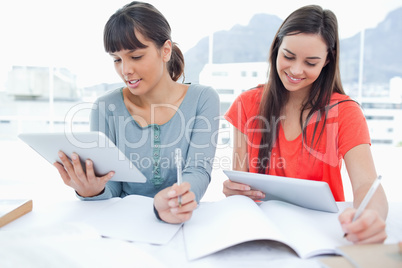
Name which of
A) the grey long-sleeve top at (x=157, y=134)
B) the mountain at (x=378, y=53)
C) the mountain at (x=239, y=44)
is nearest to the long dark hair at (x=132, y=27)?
the grey long-sleeve top at (x=157, y=134)

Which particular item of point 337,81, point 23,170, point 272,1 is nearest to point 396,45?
point 272,1

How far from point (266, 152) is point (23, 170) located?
288 centimetres

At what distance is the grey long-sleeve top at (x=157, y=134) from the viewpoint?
1078 millimetres

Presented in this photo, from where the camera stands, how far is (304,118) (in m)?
1.16

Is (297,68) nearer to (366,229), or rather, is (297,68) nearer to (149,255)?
(366,229)

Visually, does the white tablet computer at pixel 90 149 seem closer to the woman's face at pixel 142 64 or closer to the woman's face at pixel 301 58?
the woman's face at pixel 142 64

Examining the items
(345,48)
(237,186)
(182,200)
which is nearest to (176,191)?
(182,200)

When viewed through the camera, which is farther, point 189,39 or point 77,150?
point 189,39

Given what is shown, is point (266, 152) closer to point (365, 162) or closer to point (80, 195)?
point (365, 162)

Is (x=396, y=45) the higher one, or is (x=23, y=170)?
(x=396, y=45)

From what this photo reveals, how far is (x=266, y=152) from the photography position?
3.87 ft

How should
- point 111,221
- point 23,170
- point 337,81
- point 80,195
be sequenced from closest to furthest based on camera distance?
point 111,221, point 80,195, point 337,81, point 23,170

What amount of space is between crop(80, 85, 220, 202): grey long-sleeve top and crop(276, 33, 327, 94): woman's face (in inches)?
10.1

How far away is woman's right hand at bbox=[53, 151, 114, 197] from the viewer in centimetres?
80
